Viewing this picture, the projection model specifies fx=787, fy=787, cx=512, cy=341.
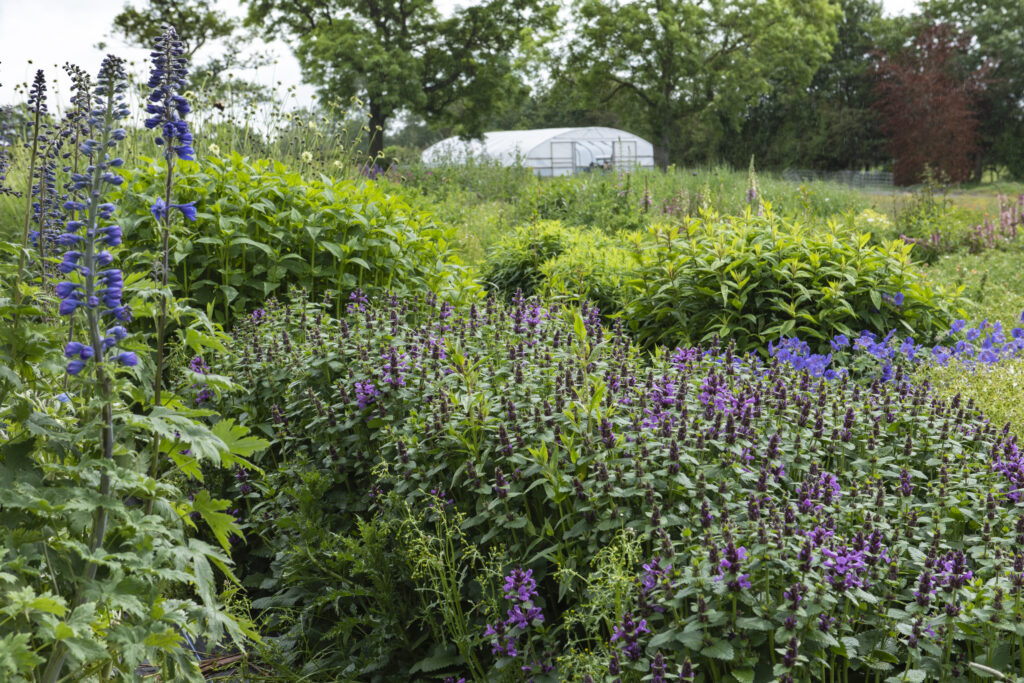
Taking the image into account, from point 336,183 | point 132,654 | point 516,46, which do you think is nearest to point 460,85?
point 516,46

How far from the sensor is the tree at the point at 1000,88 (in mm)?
33062

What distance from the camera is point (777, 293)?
18.6ft

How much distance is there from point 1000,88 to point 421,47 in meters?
24.9

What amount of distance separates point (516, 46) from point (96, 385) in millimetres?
26412

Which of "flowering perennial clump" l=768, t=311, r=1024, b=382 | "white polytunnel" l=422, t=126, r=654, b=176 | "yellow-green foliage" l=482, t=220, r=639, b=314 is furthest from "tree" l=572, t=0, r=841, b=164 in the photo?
"flowering perennial clump" l=768, t=311, r=1024, b=382

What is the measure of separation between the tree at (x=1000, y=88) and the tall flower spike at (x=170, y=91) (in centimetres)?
3666

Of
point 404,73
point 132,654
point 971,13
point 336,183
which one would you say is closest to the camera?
point 132,654

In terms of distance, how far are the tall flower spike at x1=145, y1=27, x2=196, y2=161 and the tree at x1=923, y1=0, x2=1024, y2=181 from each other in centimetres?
3666

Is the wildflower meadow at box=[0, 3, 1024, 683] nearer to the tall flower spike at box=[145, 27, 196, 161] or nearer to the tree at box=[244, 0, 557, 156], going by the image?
the tall flower spike at box=[145, 27, 196, 161]

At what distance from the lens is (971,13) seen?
38156 mm

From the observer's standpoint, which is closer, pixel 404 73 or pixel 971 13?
pixel 404 73

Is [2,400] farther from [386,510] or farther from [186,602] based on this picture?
[386,510]

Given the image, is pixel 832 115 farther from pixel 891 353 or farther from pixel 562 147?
pixel 891 353

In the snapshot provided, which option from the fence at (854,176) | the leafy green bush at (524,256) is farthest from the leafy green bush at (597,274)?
the fence at (854,176)
